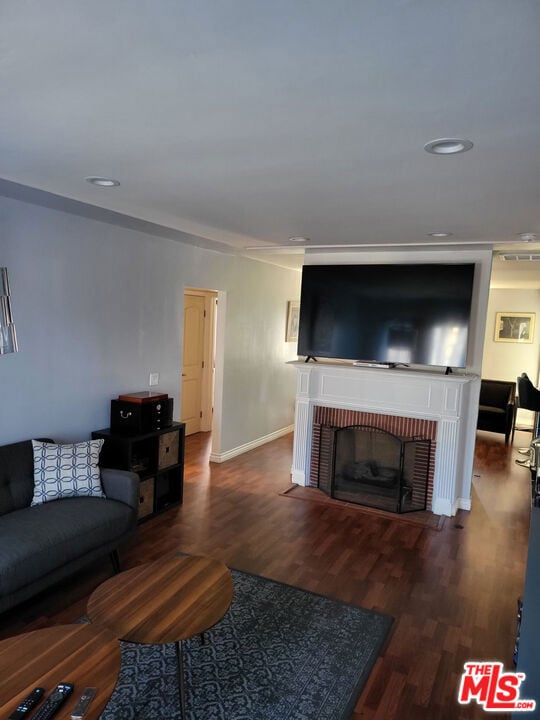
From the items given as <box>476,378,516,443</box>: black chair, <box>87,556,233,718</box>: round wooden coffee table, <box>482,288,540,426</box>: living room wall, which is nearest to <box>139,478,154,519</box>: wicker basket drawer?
<box>87,556,233,718</box>: round wooden coffee table

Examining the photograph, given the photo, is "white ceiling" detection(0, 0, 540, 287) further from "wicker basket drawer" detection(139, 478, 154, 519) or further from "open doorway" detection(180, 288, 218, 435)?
"open doorway" detection(180, 288, 218, 435)

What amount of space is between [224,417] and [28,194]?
3.28 m

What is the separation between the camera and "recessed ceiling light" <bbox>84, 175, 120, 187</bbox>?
2705mm

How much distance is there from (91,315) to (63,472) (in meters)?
1.30

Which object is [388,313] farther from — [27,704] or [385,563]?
[27,704]

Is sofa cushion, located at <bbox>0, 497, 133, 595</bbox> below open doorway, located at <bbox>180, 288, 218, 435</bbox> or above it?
below

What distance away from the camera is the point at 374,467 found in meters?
4.82

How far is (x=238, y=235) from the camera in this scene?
4.28 meters

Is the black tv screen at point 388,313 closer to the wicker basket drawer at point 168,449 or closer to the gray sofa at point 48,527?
the wicker basket drawer at point 168,449

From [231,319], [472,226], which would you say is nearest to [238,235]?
[231,319]

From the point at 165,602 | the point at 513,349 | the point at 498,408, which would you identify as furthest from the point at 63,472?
the point at 513,349

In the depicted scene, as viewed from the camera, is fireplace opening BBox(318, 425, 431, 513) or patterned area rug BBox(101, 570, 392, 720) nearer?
patterned area rug BBox(101, 570, 392, 720)

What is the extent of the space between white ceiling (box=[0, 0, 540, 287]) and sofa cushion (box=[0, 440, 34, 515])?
1.70 metres

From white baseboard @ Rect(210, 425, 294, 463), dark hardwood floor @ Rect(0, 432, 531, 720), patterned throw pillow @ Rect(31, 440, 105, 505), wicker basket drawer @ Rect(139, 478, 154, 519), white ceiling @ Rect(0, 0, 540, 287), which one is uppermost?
white ceiling @ Rect(0, 0, 540, 287)
